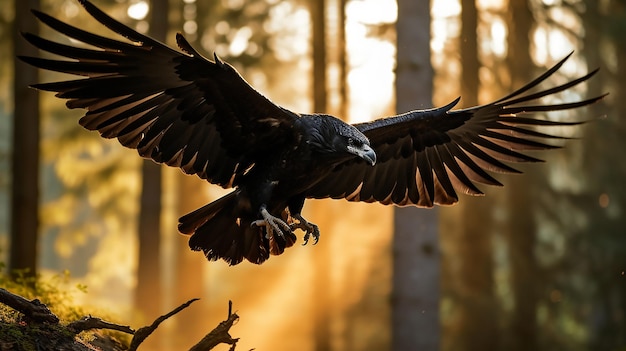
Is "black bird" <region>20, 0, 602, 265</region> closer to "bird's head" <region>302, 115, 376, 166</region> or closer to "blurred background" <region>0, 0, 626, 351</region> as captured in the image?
"bird's head" <region>302, 115, 376, 166</region>

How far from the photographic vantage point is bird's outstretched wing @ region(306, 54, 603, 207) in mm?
7359

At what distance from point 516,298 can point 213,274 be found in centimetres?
2404

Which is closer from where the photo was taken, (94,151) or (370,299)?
(94,151)

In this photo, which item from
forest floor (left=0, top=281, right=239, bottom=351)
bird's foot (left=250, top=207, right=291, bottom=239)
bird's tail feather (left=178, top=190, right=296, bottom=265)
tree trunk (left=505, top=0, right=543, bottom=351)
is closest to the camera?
forest floor (left=0, top=281, right=239, bottom=351)

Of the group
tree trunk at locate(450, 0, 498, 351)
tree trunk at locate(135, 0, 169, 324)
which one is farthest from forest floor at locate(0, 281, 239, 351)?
tree trunk at locate(450, 0, 498, 351)

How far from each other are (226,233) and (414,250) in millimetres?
3182

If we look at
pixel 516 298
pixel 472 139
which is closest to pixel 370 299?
pixel 516 298

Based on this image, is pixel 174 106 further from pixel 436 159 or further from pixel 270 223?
pixel 436 159

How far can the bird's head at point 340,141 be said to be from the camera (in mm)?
6039

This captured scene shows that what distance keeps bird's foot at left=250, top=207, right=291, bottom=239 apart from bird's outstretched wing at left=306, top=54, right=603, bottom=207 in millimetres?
1004

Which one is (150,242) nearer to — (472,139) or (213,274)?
(472,139)

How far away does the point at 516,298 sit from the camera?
18.1 meters

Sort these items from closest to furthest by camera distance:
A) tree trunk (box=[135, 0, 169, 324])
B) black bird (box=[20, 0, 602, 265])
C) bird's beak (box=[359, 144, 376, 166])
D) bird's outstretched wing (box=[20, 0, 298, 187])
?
bird's outstretched wing (box=[20, 0, 298, 187])
black bird (box=[20, 0, 602, 265])
bird's beak (box=[359, 144, 376, 166])
tree trunk (box=[135, 0, 169, 324])

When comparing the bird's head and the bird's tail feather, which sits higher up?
the bird's head
